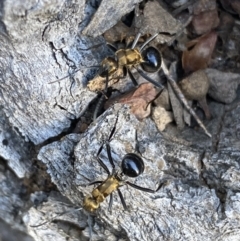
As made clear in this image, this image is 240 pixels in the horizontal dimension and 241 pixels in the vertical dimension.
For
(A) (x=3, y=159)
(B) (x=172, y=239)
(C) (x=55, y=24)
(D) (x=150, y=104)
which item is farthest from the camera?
(A) (x=3, y=159)

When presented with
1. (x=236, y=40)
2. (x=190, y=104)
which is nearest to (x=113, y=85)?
(x=190, y=104)

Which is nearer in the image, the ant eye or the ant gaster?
the ant gaster

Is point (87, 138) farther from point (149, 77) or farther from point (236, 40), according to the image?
point (236, 40)

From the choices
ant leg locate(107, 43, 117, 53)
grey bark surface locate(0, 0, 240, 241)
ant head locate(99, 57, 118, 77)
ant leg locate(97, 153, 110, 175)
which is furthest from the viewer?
ant leg locate(107, 43, 117, 53)

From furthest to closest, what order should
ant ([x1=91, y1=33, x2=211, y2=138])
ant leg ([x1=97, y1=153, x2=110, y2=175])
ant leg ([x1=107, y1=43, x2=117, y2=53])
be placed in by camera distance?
ant leg ([x1=107, y1=43, x2=117, y2=53]) → ant ([x1=91, y1=33, x2=211, y2=138]) → ant leg ([x1=97, y1=153, x2=110, y2=175])

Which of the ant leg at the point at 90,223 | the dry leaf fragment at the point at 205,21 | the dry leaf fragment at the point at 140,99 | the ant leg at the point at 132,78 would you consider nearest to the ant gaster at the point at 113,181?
the ant leg at the point at 90,223

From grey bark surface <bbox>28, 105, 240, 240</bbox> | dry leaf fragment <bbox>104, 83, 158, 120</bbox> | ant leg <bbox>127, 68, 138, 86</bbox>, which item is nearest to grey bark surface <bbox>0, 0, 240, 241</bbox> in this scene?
grey bark surface <bbox>28, 105, 240, 240</bbox>

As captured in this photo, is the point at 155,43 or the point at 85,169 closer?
the point at 85,169

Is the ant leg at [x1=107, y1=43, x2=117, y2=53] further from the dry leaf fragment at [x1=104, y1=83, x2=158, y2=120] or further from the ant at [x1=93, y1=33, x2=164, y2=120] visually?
the dry leaf fragment at [x1=104, y1=83, x2=158, y2=120]
